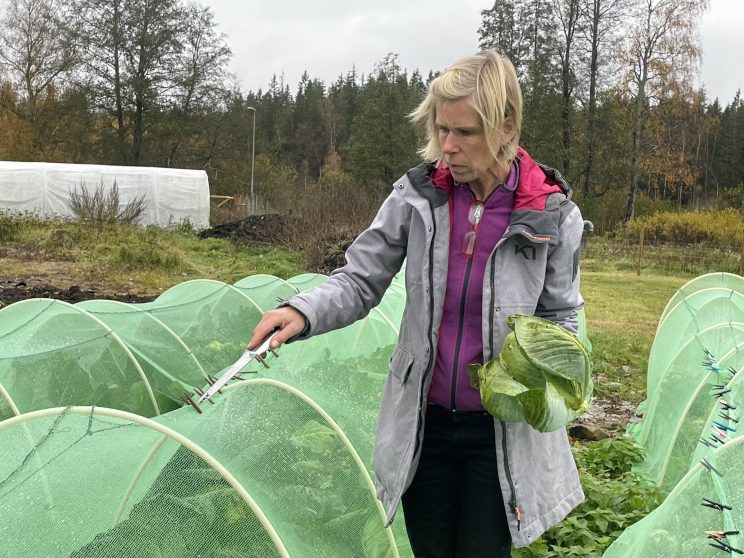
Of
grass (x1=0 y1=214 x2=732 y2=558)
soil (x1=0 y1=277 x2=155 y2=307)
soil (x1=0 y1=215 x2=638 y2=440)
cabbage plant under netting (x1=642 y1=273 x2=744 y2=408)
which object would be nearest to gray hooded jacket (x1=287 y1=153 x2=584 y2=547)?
grass (x1=0 y1=214 x2=732 y2=558)

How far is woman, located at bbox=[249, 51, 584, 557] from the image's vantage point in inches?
78.0

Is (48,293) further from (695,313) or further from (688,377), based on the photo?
(688,377)

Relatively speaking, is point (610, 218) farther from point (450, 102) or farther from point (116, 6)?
point (450, 102)

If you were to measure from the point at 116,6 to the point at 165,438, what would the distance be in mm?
35745

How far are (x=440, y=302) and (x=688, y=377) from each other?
12.3ft

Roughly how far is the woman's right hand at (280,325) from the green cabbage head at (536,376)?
1.72 feet

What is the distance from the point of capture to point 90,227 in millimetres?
19875

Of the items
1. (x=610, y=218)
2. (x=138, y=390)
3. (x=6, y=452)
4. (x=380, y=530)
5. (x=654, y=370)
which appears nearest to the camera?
(x=6, y=452)

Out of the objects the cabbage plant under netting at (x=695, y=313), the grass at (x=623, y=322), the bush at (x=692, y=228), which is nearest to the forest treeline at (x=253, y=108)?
the bush at (x=692, y=228)

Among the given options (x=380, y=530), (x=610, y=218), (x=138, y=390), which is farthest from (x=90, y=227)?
(x=610, y=218)

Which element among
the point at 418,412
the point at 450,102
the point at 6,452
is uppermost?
the point at 450,102

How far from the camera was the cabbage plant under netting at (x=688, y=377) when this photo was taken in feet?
14.2

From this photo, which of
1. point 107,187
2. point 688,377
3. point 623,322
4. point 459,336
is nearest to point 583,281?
point 623,322

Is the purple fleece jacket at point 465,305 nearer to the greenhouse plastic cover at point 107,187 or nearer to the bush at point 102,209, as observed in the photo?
the bush at point 102,209
